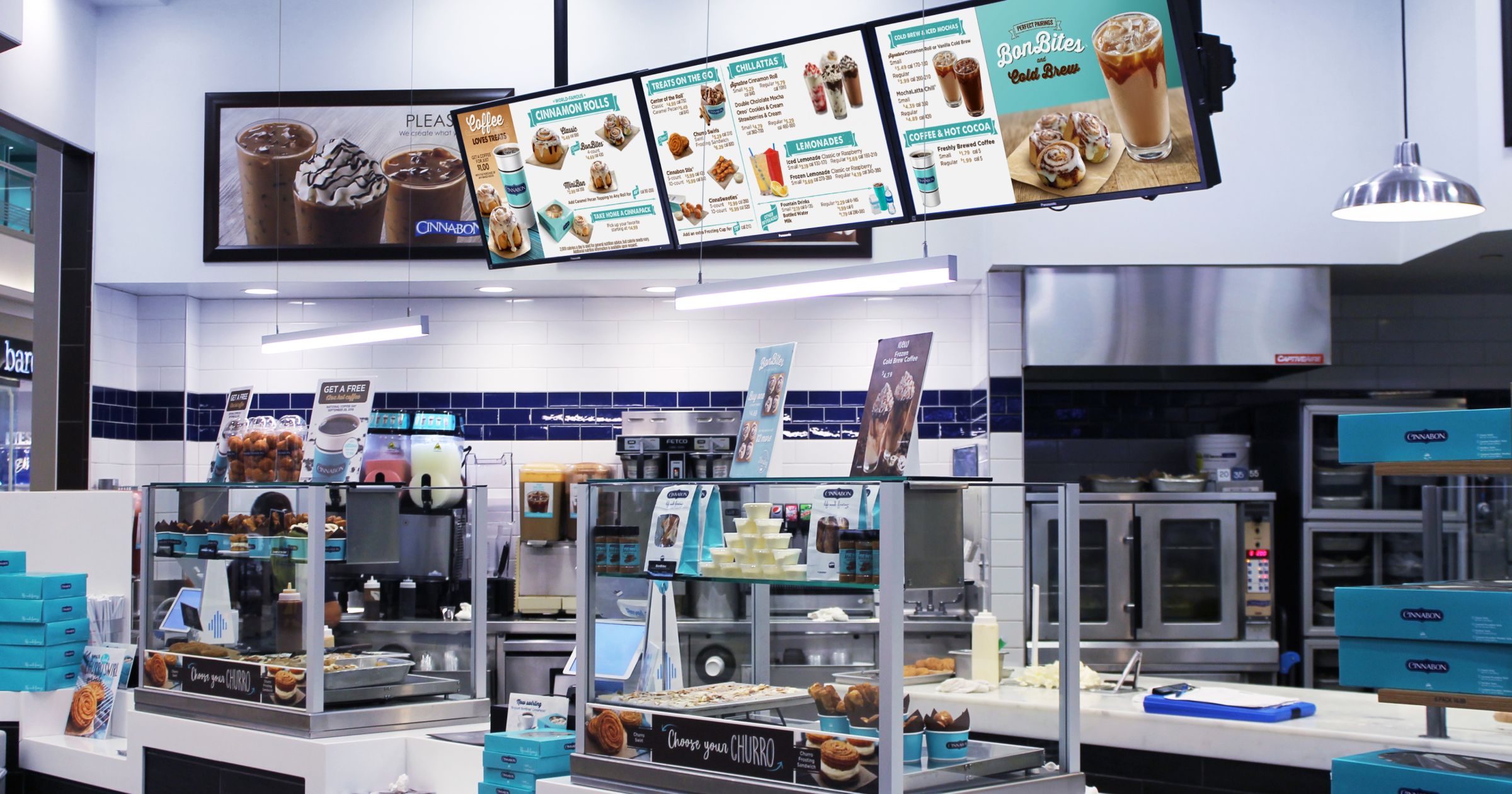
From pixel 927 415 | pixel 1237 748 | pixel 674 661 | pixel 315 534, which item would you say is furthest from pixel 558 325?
pixel 1237 748

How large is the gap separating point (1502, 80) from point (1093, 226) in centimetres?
177

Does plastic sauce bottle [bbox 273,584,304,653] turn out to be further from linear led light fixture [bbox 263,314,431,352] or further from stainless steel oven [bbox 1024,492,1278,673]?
stainless steel oven [bbox 1024,492,1278,673]

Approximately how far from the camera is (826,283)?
4.13m

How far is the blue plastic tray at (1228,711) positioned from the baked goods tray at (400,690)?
2294 mm

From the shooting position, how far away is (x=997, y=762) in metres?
2.67

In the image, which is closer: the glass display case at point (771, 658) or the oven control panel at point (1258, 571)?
the glass display case at point (771, 658)

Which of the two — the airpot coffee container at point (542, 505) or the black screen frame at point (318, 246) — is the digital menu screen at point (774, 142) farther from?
the black screen frame at point (318, 246)

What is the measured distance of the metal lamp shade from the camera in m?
3.96

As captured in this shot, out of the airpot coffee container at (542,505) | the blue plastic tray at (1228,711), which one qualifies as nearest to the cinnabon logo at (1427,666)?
the blue plastic tray at (1228,711)

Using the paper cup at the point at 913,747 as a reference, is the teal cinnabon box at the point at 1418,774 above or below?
below

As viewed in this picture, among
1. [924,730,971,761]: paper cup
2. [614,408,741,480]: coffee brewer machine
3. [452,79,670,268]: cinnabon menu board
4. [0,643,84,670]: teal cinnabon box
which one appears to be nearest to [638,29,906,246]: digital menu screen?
[452,79,670,268]: cinnabon menu board

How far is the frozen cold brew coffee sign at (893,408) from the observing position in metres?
2.81

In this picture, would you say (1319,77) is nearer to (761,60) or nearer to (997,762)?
(761,60)

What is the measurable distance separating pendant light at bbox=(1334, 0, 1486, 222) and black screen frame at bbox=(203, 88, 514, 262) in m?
4.11
